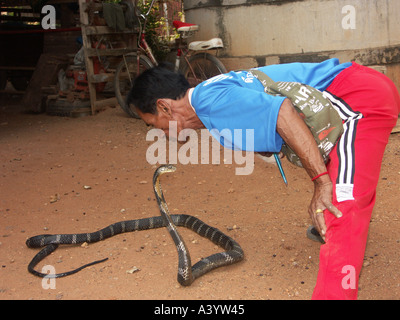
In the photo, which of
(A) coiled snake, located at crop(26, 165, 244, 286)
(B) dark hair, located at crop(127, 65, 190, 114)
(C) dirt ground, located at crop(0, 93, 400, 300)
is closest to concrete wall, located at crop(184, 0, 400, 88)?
(C) dirt ground, located at crop(0, 93, 400, 300)

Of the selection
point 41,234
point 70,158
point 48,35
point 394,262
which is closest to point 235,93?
point 394,262

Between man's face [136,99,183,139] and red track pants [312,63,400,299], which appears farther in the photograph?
man's face [136,99,183,139]

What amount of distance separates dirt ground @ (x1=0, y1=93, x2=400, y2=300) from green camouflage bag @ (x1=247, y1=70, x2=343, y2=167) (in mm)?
1090

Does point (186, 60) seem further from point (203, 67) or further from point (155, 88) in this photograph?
point (155, 88)

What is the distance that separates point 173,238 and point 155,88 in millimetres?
992

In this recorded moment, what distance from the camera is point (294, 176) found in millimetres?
5363

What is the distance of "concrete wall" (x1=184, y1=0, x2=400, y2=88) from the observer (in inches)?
256

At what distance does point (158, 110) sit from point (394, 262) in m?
1.99

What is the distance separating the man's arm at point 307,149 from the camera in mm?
2334

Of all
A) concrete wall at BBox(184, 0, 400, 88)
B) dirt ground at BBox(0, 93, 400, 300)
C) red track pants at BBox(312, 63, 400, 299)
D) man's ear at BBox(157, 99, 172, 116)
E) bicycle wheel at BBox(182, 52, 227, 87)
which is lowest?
dirt ground at BBox(0, 93, 400, 300)

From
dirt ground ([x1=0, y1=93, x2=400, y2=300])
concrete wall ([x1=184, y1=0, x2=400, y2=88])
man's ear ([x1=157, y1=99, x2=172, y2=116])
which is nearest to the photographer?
man's ear ([x1=157, y1=99, x2=172, y2=116])

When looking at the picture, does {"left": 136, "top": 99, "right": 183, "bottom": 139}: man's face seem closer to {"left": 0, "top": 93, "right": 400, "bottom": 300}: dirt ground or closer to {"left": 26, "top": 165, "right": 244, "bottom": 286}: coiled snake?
{"left": 26, "top": 165, "right": 244, "bottom": 286}: coiled snake

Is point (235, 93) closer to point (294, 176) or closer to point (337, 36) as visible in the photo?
point (294, 176)

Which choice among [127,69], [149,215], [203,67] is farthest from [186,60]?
[149,215]
